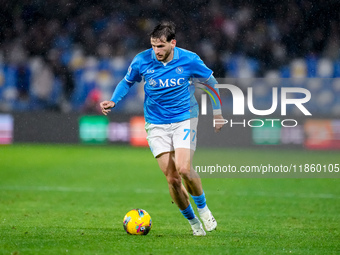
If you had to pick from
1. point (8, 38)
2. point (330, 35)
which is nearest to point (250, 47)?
point (330, 35)

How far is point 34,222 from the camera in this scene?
744cm

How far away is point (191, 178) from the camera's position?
6594 millimetres

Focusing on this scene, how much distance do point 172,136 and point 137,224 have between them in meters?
0.97

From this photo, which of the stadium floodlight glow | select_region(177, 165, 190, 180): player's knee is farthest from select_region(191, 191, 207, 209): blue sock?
the stadium floodlight glow

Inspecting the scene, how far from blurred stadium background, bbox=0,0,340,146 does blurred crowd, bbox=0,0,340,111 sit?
0.03 metres

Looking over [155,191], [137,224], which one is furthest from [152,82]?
[155,191]

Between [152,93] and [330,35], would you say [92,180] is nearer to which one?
[152,93]

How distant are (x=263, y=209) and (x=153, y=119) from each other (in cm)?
277

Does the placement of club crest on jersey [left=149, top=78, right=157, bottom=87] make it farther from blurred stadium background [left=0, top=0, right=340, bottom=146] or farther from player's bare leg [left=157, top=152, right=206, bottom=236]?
blurred stadium background [left=0, top=0, right=340, bottom=146]

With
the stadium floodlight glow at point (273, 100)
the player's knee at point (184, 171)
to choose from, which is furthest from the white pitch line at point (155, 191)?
the stadium floodlight glow at point (273, 100)

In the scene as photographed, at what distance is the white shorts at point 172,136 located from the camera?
6.68m

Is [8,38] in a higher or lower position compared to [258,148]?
higher

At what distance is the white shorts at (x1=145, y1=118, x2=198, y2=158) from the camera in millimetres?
6676

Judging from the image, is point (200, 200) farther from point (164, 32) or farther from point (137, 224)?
point (164, 32)
